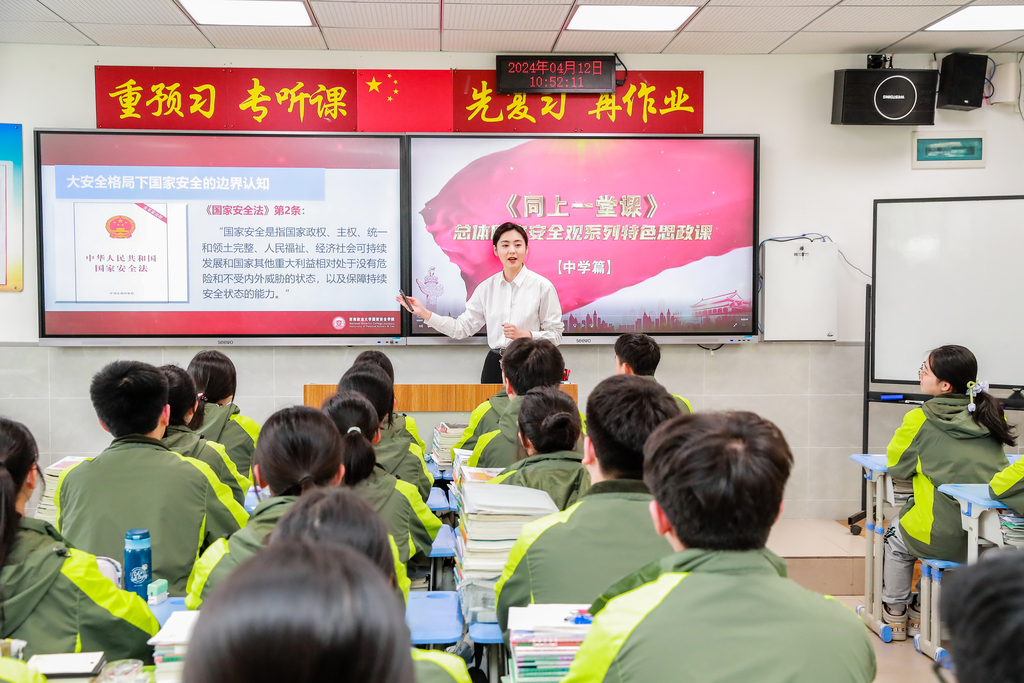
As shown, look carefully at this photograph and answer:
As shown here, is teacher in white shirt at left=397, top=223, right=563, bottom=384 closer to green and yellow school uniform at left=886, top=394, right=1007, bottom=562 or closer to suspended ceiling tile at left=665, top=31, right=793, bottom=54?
suspended ceiling tile at left=665, top=31, right=793, bottom=54

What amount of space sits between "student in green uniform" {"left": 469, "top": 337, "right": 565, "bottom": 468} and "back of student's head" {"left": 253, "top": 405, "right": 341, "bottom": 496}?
1.15 meters

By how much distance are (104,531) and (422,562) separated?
0.89 metres

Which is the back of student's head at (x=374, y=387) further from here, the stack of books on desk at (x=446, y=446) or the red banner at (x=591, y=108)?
the red banner at (x=591, y=108)

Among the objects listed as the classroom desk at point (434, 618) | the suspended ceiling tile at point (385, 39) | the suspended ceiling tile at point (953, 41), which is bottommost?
the classroom desk at point (434, 618)

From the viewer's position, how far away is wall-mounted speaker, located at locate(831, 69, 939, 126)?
14.8 feet

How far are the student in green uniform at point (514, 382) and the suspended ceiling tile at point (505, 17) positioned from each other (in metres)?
1.98

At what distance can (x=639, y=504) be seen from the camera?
1.46 m

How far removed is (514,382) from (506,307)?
1.46 m

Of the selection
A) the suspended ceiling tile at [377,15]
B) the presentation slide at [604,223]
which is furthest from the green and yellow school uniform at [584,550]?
the suspended ceiling tile at [377,15]

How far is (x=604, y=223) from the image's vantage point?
4492mm

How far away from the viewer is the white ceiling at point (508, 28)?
12.5 feet

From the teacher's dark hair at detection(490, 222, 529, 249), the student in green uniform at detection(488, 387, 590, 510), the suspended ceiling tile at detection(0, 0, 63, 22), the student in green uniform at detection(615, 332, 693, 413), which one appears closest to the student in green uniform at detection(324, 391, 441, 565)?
the student in green uniform at detection(488, 387, 590, 510)

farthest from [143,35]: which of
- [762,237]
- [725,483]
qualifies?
[725,483]

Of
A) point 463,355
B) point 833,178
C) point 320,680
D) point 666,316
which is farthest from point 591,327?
point 320,680
